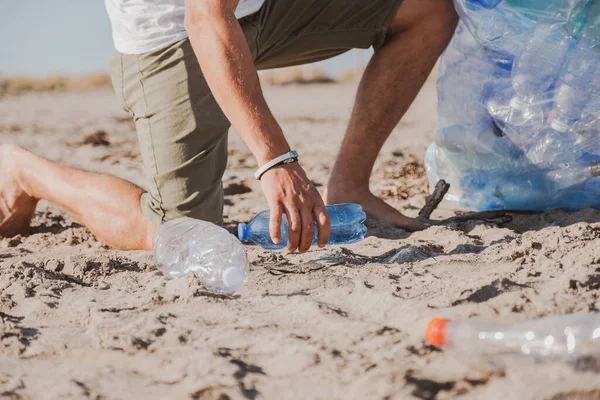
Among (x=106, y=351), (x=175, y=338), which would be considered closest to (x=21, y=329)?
(x=106, y=351)

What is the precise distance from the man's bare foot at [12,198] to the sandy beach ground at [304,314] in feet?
0.29

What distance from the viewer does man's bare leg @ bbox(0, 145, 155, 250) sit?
101 inches

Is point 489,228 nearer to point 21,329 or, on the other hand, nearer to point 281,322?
point 281,322

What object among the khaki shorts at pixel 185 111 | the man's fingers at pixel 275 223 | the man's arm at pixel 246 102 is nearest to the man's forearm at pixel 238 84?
the man's arm at pixel 246 102

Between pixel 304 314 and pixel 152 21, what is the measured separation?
1253mm

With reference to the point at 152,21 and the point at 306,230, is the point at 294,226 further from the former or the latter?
the point at 152,21

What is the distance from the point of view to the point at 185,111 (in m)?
2.44

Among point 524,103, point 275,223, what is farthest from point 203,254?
point 524,103

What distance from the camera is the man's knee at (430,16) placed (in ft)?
9.28

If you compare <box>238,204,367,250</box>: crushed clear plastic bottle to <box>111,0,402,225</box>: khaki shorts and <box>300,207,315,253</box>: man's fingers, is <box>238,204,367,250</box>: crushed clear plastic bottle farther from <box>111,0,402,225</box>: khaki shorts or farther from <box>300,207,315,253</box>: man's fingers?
<box>300,207,315,253</box>: man's fingers

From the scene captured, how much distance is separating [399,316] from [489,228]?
0.95m

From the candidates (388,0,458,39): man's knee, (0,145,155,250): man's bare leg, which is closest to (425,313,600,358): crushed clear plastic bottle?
(0,145,155,250): man's bare leg

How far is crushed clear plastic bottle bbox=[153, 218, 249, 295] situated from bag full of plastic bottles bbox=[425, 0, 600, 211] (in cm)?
103

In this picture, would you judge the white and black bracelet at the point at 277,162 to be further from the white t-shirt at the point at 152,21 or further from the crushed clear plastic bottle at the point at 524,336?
the white t-shirt at the point at 152,21
